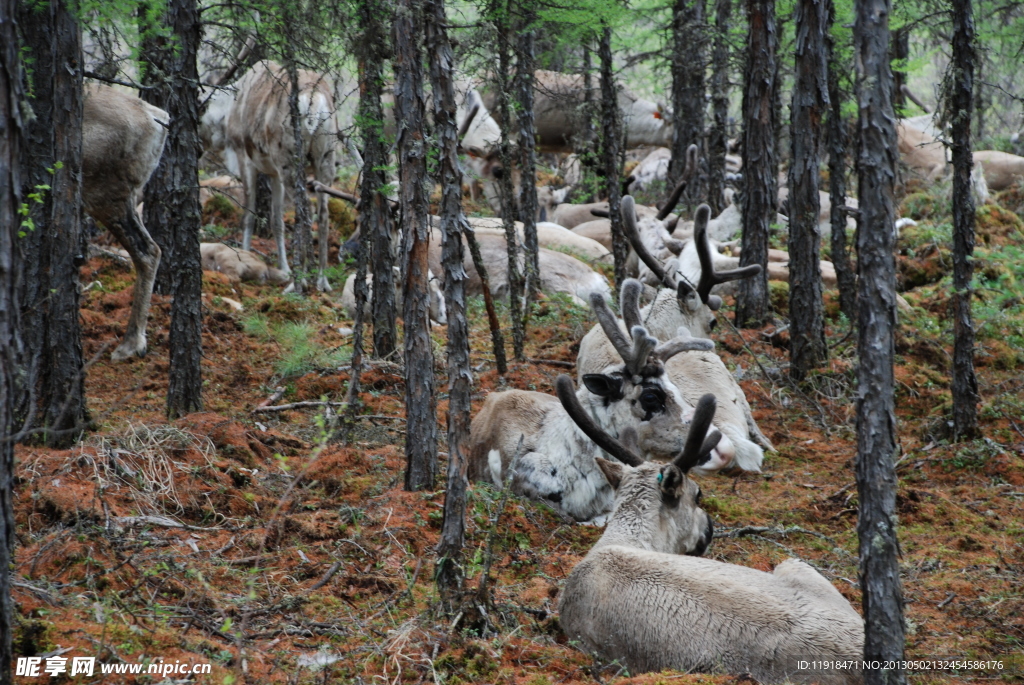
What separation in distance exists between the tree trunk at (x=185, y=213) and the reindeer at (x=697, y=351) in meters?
3.73

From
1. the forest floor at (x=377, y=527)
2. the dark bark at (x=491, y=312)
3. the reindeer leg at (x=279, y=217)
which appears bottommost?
the forest floor at (x=377, y=527)

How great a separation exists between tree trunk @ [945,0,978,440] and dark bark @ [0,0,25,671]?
6.57m

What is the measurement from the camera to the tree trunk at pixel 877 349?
3100 mm

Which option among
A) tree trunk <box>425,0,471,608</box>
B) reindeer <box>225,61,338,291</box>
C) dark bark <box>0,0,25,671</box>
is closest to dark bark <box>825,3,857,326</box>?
reindeer <box>225,61,338,291</box>

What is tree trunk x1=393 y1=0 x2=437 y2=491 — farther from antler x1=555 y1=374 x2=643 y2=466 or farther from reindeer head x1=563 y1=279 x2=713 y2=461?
reindeer head x1=563 y1=279 x2=713 y2=461

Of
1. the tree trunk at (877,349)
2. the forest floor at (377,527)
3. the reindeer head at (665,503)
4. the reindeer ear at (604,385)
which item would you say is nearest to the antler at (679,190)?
the forest floor at (377,527)

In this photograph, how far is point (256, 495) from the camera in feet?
20.0

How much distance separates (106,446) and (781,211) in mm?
13899

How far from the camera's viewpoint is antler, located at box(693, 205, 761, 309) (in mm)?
9633

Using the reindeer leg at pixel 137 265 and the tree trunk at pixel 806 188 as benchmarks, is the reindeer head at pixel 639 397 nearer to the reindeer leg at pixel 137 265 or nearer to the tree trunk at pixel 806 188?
the tree trunk at pixel 806 188

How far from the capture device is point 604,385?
7.02m

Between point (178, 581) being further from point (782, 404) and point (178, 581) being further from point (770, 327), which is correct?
point (770, 327)

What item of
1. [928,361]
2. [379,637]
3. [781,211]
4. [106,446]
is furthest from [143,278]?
[781,211]

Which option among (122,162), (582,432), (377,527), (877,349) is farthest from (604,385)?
(122,162)
